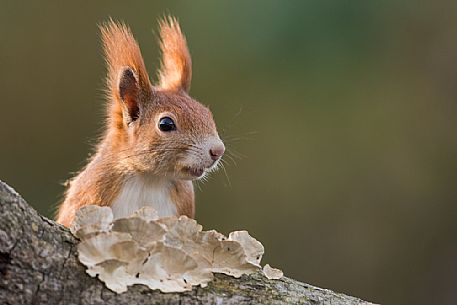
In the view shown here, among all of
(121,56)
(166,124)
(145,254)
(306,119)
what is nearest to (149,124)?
(166,124)

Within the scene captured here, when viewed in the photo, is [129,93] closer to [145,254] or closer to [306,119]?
[145,254]

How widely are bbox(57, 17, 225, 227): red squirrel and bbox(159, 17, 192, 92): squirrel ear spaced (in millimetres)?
106

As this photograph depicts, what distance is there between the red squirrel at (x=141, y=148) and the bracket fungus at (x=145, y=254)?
0.58 meters

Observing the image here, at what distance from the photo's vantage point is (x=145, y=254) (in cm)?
127

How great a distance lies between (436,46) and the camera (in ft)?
13.8

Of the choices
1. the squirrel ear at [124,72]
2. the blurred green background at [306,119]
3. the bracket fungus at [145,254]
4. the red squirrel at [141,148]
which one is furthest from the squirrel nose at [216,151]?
the blurred green background at [306,119]

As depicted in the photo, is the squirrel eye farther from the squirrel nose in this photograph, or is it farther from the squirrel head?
the squirrel nose

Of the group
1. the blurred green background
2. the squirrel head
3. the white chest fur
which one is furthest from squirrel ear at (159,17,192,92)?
the blurred green background

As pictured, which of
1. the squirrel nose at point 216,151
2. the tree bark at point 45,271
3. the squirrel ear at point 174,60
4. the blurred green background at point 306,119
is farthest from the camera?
the blurred green background at point 306,119

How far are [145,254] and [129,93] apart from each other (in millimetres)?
832

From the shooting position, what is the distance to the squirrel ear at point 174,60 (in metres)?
2.21

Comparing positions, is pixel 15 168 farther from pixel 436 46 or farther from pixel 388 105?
pixel 436 46

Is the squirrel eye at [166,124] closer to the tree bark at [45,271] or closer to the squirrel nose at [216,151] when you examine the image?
the squirrel nose at [216,151]

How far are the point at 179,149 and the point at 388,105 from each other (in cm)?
235
